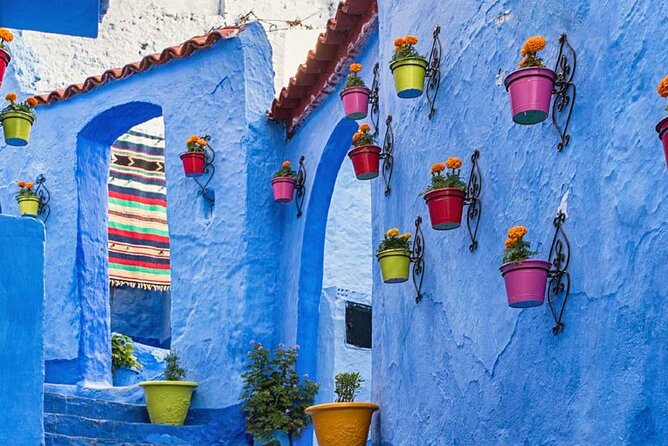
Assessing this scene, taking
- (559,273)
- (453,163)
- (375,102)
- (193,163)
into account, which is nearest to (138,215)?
(193,163)

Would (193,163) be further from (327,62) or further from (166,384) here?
(166,384)

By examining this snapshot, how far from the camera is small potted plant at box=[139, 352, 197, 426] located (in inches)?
372

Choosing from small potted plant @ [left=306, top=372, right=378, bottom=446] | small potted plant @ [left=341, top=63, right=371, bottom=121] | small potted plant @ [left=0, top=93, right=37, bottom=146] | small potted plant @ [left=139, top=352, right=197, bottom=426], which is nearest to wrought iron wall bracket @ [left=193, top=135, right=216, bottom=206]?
small potted plant @ [left=139, top=352, right=197, bottom=426]

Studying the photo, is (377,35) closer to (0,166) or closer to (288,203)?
(288,203)

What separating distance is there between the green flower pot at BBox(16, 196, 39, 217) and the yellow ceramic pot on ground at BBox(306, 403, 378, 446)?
→ 5.07 m

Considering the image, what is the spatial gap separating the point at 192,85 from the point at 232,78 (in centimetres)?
48

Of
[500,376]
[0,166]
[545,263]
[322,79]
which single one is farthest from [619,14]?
[0,166]

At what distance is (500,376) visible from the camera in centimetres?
534

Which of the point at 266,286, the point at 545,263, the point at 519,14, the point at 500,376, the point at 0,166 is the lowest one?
the point at 500,376

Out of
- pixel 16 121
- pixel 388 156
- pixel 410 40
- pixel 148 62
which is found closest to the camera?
pixel 410 40

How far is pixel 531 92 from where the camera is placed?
15.6 ft

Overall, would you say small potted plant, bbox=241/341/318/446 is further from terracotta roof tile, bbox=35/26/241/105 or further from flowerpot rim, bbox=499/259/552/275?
flowerpot rim, bbox=499/259/552/275

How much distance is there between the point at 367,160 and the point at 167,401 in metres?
3.38

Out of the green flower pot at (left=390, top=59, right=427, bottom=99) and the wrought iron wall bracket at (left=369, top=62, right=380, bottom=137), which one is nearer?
the green flower pot at (left=390, top=59, right=427, bottom=99)
